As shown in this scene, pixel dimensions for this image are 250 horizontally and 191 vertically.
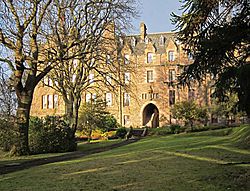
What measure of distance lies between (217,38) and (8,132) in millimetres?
13901

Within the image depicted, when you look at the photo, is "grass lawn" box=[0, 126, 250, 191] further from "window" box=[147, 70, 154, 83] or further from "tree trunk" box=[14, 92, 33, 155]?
"window" box=[147, 70, 154, 83]

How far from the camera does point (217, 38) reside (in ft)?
36.0

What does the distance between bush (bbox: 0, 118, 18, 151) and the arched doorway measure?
3488 cm

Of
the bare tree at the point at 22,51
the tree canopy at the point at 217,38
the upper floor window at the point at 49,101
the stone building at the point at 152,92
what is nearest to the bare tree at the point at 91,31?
the bare tree at the point at 22,51

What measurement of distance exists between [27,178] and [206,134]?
82.5 feet

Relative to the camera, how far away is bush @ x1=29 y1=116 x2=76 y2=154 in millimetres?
22500

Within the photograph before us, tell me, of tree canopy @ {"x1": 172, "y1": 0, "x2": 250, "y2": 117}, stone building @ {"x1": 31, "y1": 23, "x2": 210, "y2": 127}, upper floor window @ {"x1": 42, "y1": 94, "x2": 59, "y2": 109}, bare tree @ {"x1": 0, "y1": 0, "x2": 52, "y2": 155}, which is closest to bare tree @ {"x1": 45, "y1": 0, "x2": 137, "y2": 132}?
bare tree @ {"x1": 0, "y1": 0, "x2": 52, "y2": 155}

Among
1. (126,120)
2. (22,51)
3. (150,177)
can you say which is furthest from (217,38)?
(126,120)

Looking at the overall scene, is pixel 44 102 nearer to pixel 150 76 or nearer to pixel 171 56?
pixel 150 76

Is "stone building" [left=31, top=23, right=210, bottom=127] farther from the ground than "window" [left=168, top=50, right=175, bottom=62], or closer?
closer

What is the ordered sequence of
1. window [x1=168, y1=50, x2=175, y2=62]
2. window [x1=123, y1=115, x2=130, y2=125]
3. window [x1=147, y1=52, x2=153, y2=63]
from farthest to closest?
window [x1=147, y1=52, x2=153, y2=63]
window [x1=168, y1=50, x2=175, y2=62]
window [x1=123, y1=115, x2=130, y2=125]

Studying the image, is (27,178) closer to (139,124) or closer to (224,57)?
(224,57)

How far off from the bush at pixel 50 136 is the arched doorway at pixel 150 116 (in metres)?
31.7

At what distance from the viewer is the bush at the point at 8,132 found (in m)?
20.1
